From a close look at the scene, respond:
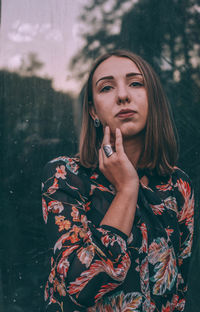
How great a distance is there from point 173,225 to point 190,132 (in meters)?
0.84

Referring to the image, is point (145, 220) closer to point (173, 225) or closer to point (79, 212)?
point (173, 225)

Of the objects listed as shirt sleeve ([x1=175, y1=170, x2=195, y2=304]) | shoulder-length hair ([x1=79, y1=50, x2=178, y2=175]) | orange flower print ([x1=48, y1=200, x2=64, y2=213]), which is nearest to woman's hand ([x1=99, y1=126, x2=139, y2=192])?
shoulder-length hair ([x1=79, y1=50, x2=178, y2=175])

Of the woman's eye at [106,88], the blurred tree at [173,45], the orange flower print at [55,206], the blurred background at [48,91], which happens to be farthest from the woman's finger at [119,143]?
the blurred tree at [173,45]

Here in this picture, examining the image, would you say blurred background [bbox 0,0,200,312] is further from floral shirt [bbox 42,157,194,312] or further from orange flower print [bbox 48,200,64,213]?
orange flower print [bbox 48,200,64,213]

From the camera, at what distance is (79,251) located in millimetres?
1015

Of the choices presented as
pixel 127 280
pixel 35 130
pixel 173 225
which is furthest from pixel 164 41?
pixel 127 280

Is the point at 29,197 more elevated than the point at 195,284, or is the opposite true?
the point at 29,197

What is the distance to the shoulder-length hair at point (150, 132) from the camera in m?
1.36

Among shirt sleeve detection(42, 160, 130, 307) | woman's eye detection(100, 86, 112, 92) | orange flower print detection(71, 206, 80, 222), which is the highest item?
woman's eye detection(100, 86, 112, 92)

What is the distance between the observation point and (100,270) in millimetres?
997

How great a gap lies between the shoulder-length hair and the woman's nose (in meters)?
0.12

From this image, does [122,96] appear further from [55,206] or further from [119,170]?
[55,206]

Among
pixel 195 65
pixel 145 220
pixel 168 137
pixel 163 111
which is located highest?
pixel 195 65

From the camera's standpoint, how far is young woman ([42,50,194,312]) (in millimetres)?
1020
